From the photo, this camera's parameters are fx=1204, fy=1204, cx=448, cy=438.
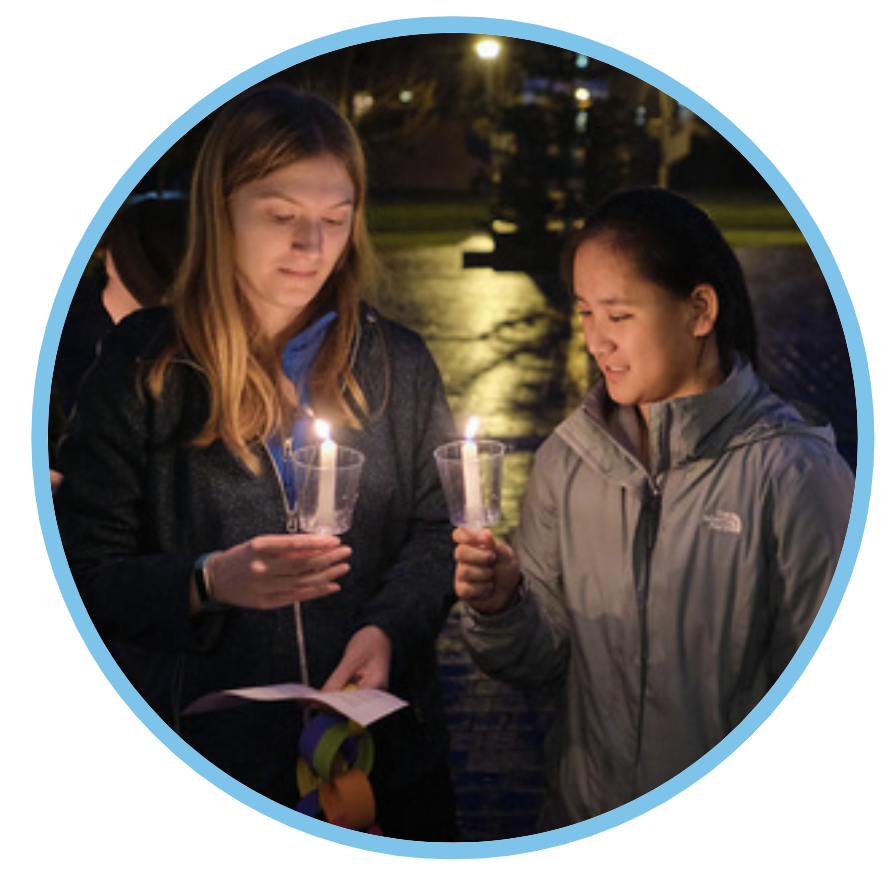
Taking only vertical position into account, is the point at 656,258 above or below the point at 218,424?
above

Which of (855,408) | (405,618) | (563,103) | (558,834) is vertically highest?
(563,103)

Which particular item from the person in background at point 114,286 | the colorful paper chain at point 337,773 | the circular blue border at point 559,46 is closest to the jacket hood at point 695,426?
the circular blue border at point 559,46

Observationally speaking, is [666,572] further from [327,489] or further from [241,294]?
[241,294]

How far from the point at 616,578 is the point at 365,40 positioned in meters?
1.13

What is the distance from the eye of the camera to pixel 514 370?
2422 millimetres

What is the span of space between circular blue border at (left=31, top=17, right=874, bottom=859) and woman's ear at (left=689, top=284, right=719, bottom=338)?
282 mm

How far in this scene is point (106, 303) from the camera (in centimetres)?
225

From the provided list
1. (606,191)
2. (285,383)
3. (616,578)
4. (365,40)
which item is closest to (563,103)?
(606,191)

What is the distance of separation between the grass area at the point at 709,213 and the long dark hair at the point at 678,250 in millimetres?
52

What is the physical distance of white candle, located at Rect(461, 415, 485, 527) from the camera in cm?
212

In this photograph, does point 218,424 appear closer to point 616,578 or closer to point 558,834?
point 616,578

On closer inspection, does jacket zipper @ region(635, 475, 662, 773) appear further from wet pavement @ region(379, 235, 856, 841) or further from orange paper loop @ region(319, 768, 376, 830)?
orange paper loop @ region(319, 768, 376, 830)

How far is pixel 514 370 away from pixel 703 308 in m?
0.41

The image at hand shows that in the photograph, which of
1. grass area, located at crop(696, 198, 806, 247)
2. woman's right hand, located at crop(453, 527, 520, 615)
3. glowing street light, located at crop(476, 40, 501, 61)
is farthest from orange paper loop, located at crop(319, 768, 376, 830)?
glowing street light, located at crop(476, 40, 501, 61)
